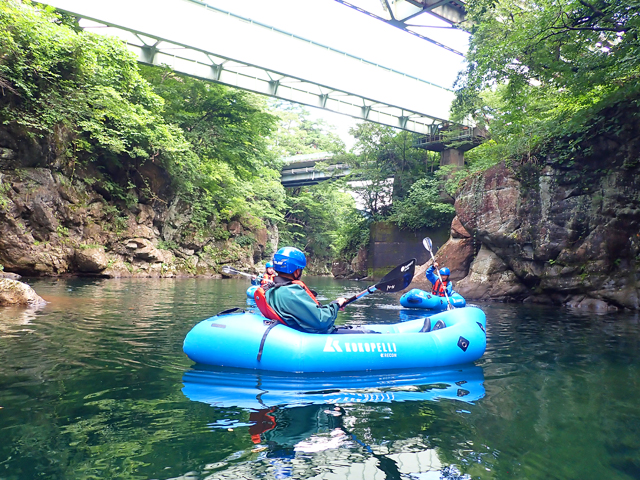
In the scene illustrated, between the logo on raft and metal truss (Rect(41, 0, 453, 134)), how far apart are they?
13169 mm

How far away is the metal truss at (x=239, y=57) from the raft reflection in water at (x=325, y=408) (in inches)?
517

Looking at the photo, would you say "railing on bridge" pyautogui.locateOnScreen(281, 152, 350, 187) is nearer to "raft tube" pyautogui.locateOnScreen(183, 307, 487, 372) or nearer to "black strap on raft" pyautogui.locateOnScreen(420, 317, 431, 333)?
"black strap on raft" pyautogui.locateOnScreen(420, 317, 431, 333)

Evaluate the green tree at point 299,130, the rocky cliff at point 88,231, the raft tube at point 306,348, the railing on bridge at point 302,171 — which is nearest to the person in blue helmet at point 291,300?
the raft tube at point 306,348

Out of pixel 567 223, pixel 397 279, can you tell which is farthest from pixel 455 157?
pixel 397 279

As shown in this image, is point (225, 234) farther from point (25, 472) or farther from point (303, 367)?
point (25, 472)

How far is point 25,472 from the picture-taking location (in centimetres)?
197

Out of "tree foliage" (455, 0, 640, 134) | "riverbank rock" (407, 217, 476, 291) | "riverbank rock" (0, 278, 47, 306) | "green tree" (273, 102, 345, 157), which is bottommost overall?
"riverbank rock" (0, 278, 47, 306)

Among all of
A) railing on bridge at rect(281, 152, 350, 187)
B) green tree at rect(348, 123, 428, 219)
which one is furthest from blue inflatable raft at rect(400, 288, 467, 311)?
railing on bridge at rect(281, 152, 350, 187)

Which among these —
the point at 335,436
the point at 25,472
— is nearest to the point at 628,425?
the point at 335,436

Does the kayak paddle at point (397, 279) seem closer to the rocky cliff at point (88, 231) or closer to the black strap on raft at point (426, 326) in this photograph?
the black strap on raft at point (426, 326)

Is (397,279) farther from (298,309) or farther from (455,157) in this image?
(455,157)

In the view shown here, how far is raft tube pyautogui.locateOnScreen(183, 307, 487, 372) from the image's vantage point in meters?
3.87

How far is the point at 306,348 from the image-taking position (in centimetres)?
388

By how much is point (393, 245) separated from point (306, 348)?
18.7 metres
